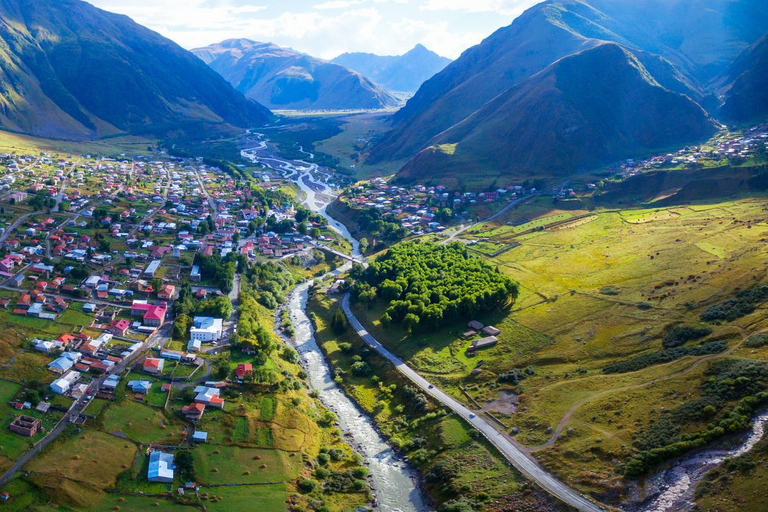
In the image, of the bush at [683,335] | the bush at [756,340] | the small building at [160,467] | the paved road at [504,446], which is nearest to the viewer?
the paved road at [504,446]

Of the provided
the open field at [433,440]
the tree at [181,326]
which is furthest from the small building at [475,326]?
the tree at [181,326]

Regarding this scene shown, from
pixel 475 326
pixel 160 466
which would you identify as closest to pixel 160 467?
pixel 160 466

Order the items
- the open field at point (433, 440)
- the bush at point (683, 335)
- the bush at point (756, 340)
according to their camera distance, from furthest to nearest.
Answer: the bush at point (683, 335) → the bush at point (756, 340) → the open field at point (433, 440)

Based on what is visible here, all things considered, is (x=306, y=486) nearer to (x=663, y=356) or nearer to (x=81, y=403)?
(x=81, y=403)

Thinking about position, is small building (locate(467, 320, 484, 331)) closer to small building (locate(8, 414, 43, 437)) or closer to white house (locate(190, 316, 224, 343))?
white house (locate(190, 316, 224, 343))

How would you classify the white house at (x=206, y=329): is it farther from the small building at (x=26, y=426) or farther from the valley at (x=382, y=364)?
the small building at (x=26, y=426)
